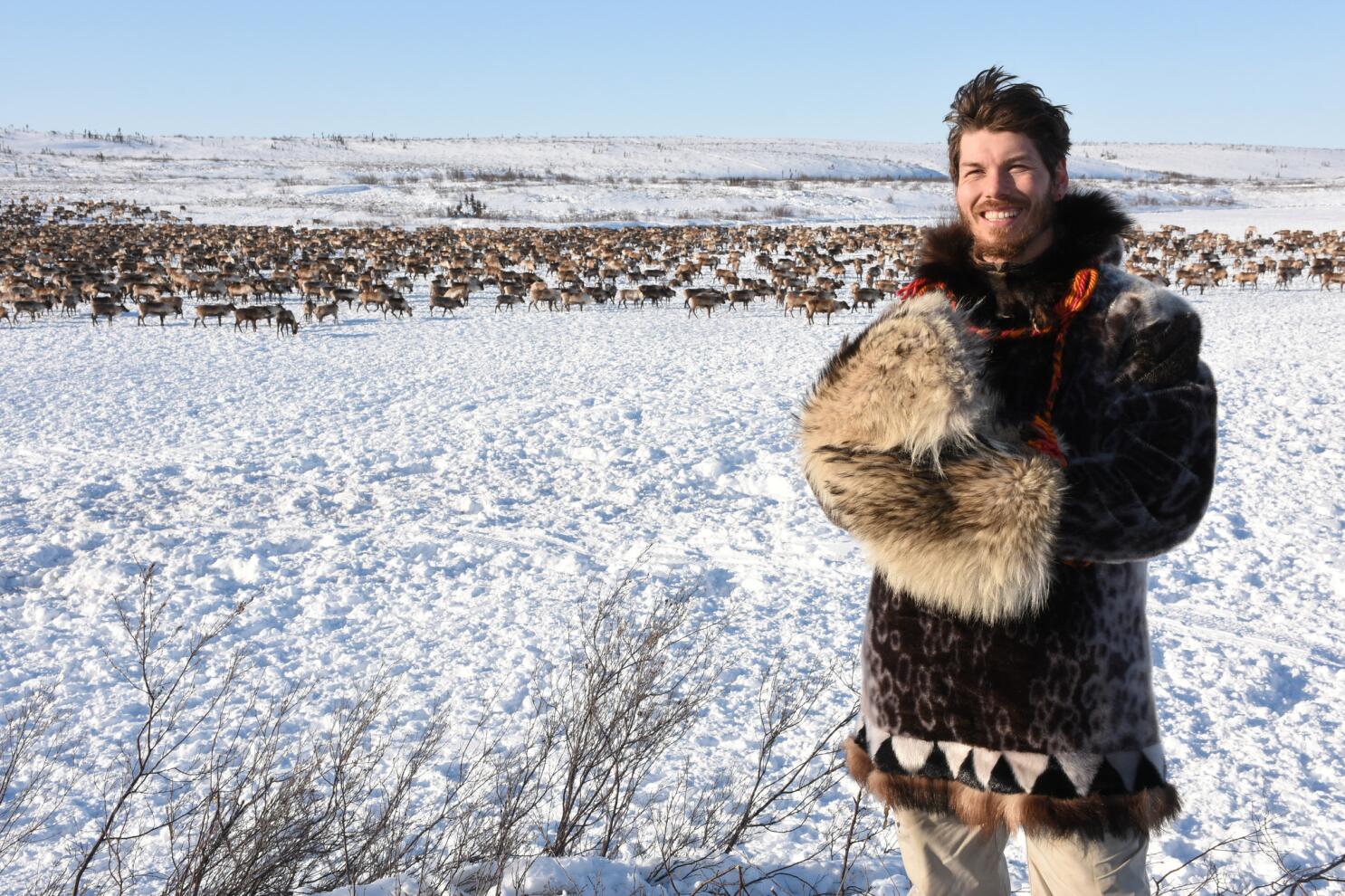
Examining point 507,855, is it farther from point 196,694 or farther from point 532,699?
point 196,694

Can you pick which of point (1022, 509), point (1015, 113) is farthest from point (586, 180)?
point (1022, 509)

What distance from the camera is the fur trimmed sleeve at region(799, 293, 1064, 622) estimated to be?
4.72 feet

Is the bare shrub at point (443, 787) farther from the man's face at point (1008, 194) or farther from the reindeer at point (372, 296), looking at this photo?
the reindeer at point (372, 296)

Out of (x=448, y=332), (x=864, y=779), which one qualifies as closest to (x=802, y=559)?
(x=864, y=779)

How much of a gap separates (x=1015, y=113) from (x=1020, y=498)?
2.25 ft

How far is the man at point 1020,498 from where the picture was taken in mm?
1438

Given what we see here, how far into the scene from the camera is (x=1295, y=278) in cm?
2814

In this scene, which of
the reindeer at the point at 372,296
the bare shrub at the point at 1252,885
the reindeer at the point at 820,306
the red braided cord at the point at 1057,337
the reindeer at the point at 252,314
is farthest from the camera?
the reindeer at the point at 372,296

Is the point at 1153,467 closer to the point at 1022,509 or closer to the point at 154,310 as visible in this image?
the point at 1022,509

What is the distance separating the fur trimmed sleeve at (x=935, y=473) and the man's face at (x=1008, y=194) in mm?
204

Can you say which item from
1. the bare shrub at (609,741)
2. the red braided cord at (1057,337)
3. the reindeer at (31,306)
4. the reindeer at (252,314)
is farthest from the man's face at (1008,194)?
the reindeer at (31,306)

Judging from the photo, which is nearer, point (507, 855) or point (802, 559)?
point (507, 855)

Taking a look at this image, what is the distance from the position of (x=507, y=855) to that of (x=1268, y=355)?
16171mm

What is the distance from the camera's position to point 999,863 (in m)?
1.76
